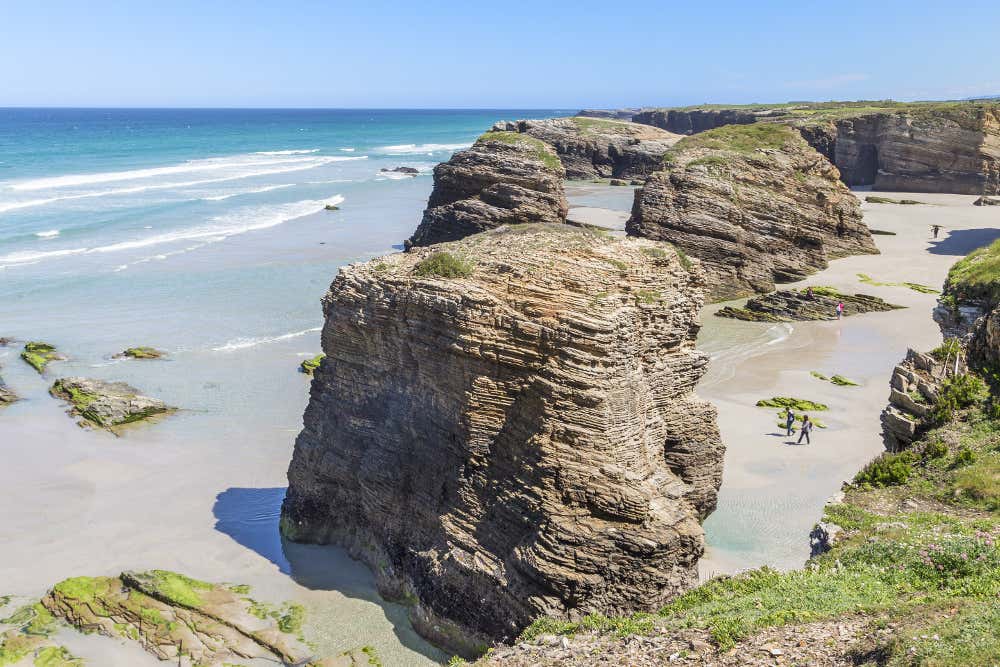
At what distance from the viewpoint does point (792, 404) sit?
30359mm

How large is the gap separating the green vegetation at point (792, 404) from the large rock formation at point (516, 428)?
11.0 m

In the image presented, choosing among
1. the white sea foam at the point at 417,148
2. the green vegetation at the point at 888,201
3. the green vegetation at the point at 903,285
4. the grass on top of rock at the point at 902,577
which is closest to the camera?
the grass on top of rock at the point at 902,577

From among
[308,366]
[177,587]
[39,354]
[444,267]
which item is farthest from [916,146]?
[177,587]

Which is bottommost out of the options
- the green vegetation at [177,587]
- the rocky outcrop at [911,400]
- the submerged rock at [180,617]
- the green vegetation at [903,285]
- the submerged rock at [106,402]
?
the submerged rock at [180,617]

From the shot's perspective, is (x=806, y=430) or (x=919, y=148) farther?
(x=919, y=148)

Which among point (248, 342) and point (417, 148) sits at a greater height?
A: point (417, 148)

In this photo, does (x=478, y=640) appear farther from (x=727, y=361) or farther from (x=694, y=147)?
(x=694, y=147)

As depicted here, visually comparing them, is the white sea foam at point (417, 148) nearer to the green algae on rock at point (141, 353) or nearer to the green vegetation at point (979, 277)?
the green algae on rock at point (141, 353)

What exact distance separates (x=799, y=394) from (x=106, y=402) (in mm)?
25277

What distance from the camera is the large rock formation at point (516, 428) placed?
51.8ft

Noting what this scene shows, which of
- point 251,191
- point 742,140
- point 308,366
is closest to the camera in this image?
point 308,366

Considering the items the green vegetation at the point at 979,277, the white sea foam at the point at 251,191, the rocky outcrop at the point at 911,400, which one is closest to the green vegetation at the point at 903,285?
the green vegetation at the point at 979,277

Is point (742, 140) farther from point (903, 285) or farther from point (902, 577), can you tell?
point (902, 577)

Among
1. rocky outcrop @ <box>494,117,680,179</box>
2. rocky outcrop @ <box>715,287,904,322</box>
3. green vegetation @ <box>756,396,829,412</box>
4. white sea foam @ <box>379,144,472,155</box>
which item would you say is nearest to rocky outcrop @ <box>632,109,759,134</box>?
rocky outcrop @ <box>494,117,680,179</box>
